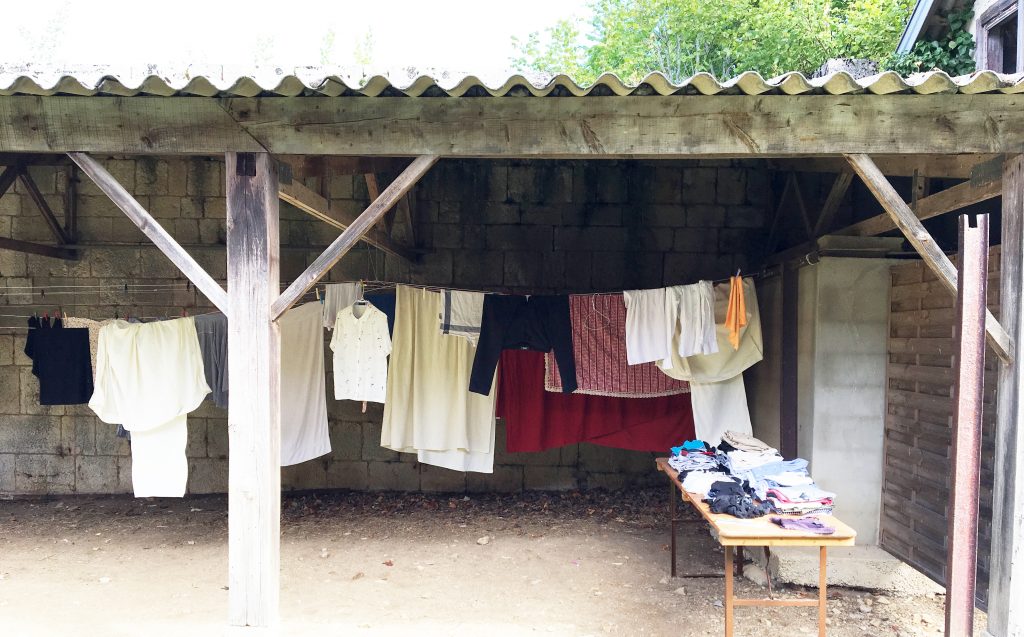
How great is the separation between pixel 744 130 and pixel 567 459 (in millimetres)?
4520

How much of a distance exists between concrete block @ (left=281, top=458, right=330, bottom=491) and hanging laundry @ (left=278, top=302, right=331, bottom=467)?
1533 millimetres

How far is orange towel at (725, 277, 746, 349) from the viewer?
16.4 feet

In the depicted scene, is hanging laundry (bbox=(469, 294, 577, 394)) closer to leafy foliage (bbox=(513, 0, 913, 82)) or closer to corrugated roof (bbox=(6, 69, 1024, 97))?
corrugated roof (bbox=(6, 69, 1024, 97))

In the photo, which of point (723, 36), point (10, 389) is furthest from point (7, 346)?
point (723, 36)

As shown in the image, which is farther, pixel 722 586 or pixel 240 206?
pixel 722 586

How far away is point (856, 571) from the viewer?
4535 mm

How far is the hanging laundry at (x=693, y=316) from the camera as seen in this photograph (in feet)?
16.8

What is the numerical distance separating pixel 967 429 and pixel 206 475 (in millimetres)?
6936

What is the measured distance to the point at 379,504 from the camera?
6.74 meters

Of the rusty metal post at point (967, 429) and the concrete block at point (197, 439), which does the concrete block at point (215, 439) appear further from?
the rusty metal post at point (967, 429)

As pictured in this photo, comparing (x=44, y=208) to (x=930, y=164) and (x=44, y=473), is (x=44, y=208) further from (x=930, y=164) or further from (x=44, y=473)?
(x=930, y=164)

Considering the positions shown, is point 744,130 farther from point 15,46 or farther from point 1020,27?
point 15,46

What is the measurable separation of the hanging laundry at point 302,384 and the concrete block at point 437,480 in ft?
5.55

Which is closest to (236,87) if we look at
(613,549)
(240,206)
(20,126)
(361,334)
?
(240,206)
